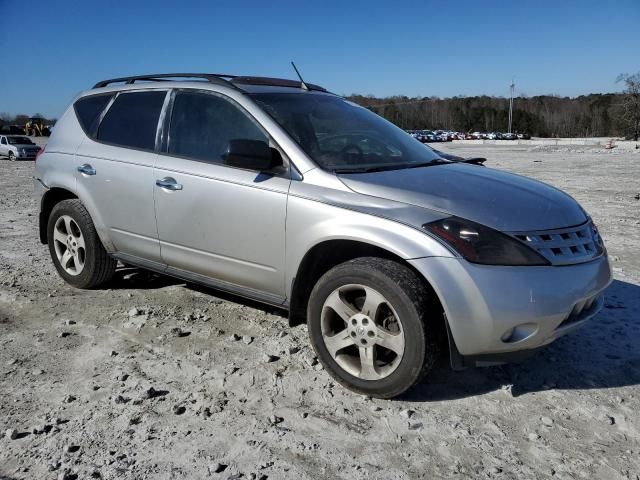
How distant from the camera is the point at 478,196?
10.2 feet

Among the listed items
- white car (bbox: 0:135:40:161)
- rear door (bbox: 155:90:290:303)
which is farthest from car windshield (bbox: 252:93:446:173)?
white car (bbox: 0:135:40:161)

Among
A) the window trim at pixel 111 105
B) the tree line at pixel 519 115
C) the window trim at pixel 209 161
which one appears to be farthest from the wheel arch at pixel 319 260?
the tree line at pixel 519 115

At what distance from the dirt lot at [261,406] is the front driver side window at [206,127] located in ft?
4.18

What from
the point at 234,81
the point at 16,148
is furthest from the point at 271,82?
the point at 16,148

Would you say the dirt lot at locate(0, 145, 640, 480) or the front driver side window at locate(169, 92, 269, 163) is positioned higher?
the front driver side window at locate(169, 92, 269, 163)

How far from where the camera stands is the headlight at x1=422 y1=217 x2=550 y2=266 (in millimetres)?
2756

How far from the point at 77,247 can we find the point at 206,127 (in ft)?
5.83

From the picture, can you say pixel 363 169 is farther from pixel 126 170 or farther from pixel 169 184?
pixel 126 170

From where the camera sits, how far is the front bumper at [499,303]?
107 inches

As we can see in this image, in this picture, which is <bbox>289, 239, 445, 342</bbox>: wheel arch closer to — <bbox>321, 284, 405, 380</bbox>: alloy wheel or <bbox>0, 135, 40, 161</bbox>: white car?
<bbox>321, 284, 405, 380</bbox>: alloy wheel

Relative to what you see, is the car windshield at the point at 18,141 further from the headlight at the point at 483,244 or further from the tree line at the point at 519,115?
the tree line at the point at 519,115

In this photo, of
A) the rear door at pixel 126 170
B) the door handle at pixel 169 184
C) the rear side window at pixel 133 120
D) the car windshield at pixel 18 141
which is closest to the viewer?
the door handle at pixel 169 184

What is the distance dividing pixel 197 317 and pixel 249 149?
1.55m

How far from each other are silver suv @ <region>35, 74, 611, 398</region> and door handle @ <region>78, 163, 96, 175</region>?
2 centimetres
